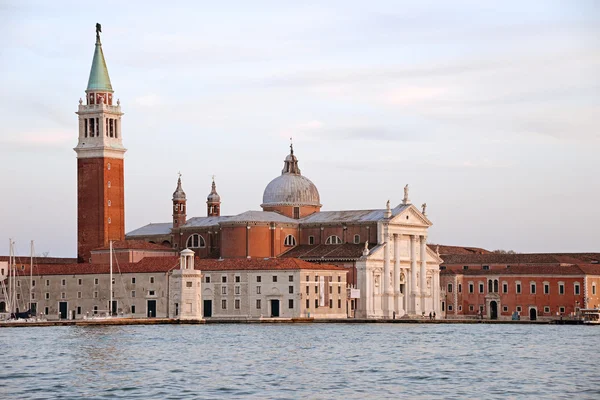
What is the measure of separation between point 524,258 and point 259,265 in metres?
19.6

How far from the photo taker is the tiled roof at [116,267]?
3182 inches

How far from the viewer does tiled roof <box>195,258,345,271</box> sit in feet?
260

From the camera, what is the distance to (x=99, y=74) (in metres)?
87.9

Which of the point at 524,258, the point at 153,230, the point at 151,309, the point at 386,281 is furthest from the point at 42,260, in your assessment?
the point at 524,258

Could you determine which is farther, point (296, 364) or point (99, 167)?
point (99, 167)

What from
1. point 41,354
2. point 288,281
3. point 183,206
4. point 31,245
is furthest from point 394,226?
point 41,354

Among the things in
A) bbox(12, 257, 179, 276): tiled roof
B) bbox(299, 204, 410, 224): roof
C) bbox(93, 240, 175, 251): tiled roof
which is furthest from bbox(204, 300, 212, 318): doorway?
bbox(299, 204, 410, 224): roof

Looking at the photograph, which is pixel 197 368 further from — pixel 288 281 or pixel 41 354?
pixel 288 281

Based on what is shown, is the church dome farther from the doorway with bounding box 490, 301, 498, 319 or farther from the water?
the water

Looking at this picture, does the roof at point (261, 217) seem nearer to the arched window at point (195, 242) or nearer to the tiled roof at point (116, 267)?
the arched window at point (195, 242)

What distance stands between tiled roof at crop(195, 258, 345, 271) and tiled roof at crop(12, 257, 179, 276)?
77.1 inches

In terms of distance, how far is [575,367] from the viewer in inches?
1650

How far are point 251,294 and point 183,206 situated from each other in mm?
16358

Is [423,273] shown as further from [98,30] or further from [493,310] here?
[98,30]
